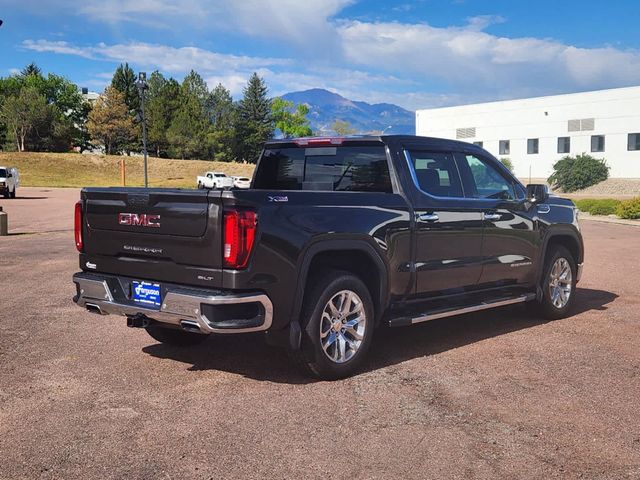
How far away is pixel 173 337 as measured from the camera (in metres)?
6.59

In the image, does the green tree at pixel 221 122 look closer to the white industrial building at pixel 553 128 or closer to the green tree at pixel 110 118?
the green tree at pixel 110 118

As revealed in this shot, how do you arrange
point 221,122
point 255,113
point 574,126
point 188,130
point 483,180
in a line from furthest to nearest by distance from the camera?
point 255,113, point 221,122, point 188,130, point 574,126, point 483,180

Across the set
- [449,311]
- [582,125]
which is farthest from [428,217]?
[582,125]

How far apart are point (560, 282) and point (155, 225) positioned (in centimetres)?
499

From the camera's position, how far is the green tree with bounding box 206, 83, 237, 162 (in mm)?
96875

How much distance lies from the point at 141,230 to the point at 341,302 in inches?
65.8

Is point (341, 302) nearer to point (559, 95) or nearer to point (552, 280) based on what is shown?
point (552, 280)

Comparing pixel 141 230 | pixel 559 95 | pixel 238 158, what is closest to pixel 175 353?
pixel 141 230

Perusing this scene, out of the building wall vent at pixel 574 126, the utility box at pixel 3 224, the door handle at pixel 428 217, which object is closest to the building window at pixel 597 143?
the building wall vent at pixel 574 126

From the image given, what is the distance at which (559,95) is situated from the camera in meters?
63.0

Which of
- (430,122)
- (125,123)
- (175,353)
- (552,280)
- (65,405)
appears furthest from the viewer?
(125,123)

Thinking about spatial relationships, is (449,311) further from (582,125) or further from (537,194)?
(582,125)

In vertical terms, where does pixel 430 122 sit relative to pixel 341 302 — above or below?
above

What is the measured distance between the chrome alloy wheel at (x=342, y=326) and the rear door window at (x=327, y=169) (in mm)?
1137
